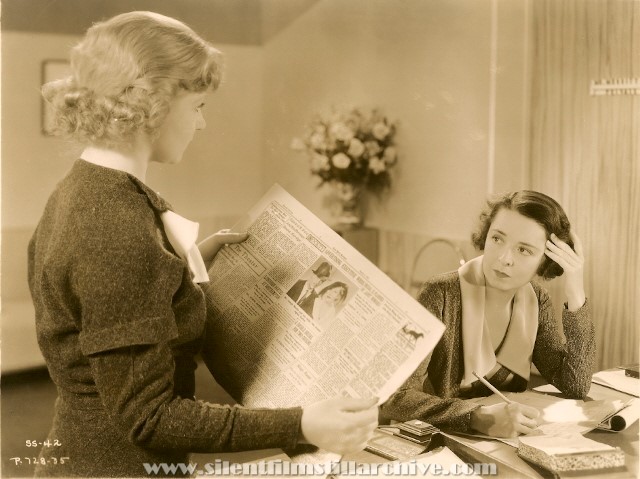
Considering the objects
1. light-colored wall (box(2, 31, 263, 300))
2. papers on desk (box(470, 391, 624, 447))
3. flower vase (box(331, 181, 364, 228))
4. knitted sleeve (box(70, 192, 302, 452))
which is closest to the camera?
knitted sleeve (box(70, 192, 302, 452))

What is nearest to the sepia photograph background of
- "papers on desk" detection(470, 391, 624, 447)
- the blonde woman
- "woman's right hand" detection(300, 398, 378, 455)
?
"papers on desk" detection(470, 391, 624, 447)

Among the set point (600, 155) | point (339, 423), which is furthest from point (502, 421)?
point (600, 155)

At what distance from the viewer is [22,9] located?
115cm

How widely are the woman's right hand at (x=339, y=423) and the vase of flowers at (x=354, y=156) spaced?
37.3 inches

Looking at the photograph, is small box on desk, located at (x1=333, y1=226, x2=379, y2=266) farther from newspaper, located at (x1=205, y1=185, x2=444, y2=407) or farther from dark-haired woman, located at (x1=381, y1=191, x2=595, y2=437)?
newspaper, located at (x1=205, y1=185, x2=444, y2=407)

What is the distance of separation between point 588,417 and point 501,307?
A: 0.24m

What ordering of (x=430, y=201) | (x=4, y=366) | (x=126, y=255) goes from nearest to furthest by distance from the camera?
(x=126, y=255), (x=4, y=366), (x=430, y=201)

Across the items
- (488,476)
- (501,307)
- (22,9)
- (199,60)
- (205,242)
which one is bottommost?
(488,476)

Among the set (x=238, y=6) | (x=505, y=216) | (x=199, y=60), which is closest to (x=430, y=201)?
(x=505, y=216)

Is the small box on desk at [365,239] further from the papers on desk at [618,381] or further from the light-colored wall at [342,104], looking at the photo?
the papers on desk at [618,381]

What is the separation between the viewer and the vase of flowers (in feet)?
5.88

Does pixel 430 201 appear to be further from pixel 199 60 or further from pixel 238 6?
pixel 199 60

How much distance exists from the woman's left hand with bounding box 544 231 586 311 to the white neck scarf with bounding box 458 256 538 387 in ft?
0.20

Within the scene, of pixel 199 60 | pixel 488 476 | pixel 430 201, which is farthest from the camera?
pixel 430 201
